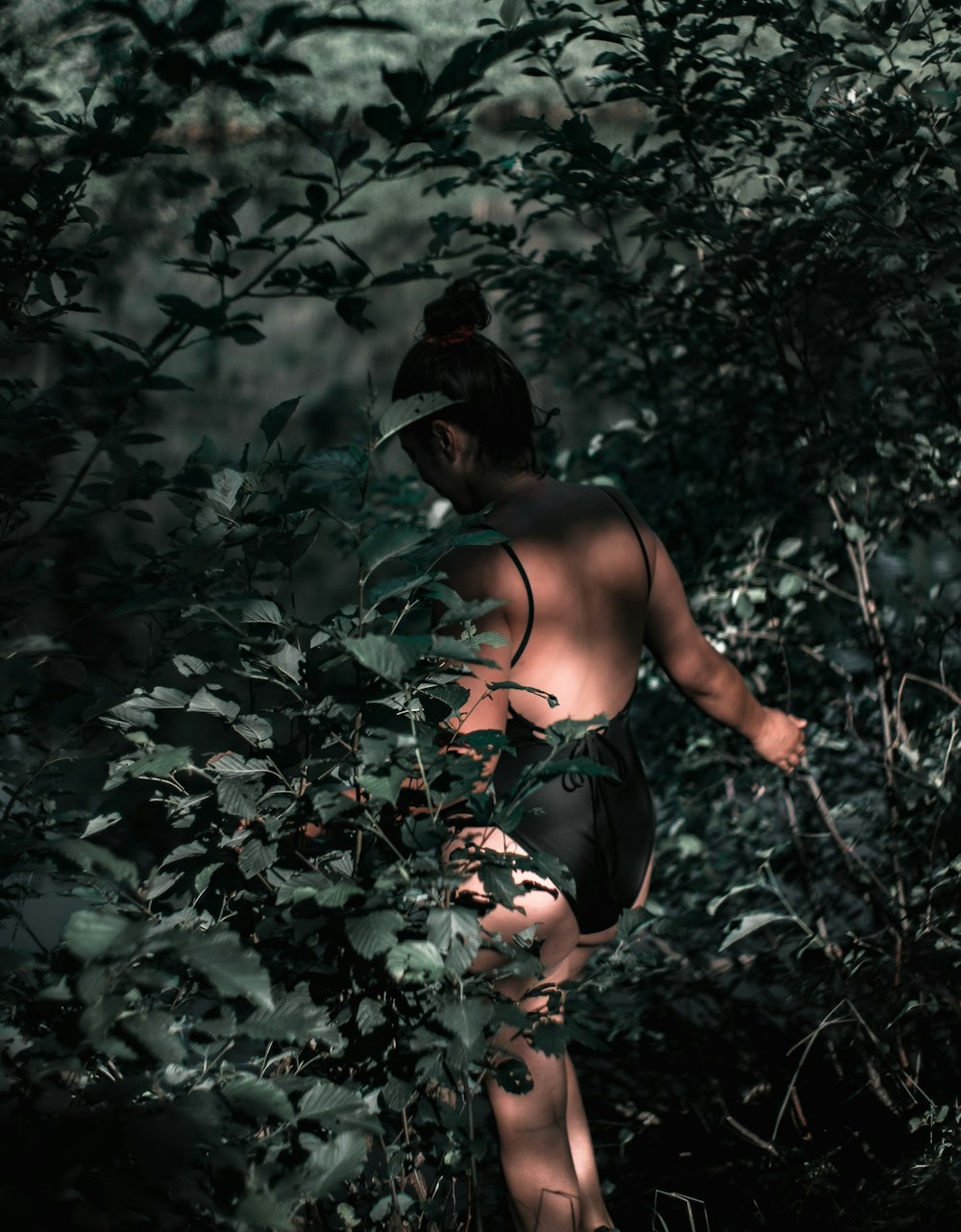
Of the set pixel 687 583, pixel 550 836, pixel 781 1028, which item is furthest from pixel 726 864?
pixel 550 836

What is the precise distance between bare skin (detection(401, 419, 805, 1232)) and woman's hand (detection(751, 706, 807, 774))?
380 mm

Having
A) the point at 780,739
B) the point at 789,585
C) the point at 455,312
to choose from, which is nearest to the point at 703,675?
the point at 780,739

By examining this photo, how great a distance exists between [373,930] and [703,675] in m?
1.13

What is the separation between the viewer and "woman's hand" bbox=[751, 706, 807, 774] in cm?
217

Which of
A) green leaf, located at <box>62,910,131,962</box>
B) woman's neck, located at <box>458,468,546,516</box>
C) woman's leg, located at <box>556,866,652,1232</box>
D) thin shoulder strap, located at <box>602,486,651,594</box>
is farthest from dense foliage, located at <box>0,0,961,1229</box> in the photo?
thin shoulder strap, located at <box>602,486,651,594</box>

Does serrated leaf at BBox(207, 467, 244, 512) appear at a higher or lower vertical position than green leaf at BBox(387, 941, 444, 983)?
higher

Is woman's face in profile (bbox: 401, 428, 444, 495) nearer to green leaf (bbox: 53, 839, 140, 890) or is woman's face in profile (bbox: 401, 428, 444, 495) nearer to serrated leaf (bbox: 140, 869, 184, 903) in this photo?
serrated leaf (bbox: 140, 869, 184, 903)

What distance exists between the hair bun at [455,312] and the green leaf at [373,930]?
37.2 inches

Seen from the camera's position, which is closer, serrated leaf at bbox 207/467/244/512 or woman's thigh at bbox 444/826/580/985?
serrated leaf at bbox 207/467/244/512

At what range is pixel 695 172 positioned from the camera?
7.25 ft

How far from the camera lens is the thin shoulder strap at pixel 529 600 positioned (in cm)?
162

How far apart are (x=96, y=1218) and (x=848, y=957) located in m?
1.70

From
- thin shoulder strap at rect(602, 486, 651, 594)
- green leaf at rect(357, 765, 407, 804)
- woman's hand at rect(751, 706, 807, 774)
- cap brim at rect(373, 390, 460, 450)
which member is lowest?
green leaf at rect(357, 765, 407, 804)

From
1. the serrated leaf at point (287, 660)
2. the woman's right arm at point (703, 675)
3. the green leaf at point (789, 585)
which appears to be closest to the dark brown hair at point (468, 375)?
the woman's right arm at point (703, 675)
